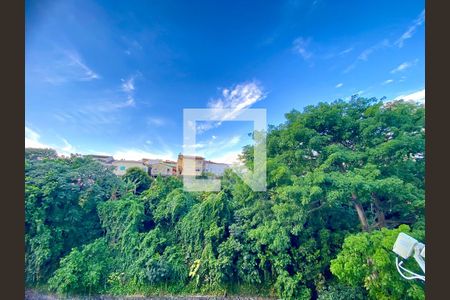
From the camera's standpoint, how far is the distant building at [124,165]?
4629 mm

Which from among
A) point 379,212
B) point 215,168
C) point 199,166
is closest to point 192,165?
point 199,166

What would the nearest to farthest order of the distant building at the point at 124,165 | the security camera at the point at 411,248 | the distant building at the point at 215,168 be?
the security camera at the point at 411,248
the distant building at the point at 215,168
the distant building at the point at 124,165

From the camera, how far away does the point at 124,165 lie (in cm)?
481

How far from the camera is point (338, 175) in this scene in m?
2.76

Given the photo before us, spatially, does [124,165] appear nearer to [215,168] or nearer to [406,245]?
[215,168]

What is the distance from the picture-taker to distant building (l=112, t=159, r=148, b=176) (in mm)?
Answer: 4629

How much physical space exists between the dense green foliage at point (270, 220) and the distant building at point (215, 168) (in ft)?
0.77

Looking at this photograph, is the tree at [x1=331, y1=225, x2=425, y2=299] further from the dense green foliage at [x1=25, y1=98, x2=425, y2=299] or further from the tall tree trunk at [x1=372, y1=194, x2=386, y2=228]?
the tall tree trunk at [x1=372, y1=194, x2=386, y2=228]

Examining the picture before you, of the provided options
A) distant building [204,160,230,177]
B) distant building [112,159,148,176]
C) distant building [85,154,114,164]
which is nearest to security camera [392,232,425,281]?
distant building [204,160,230,177]

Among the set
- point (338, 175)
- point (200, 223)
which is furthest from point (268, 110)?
point (200, 223)

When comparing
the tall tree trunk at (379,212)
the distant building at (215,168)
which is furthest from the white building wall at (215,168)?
the tall tree trunk at (379,212)

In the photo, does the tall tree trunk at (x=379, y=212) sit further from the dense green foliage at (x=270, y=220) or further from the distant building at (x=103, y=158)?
the distant building at (x=103, y=158)

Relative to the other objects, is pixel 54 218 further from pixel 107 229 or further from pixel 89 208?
pixel 107 229

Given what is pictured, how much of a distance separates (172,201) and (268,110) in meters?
2.76
